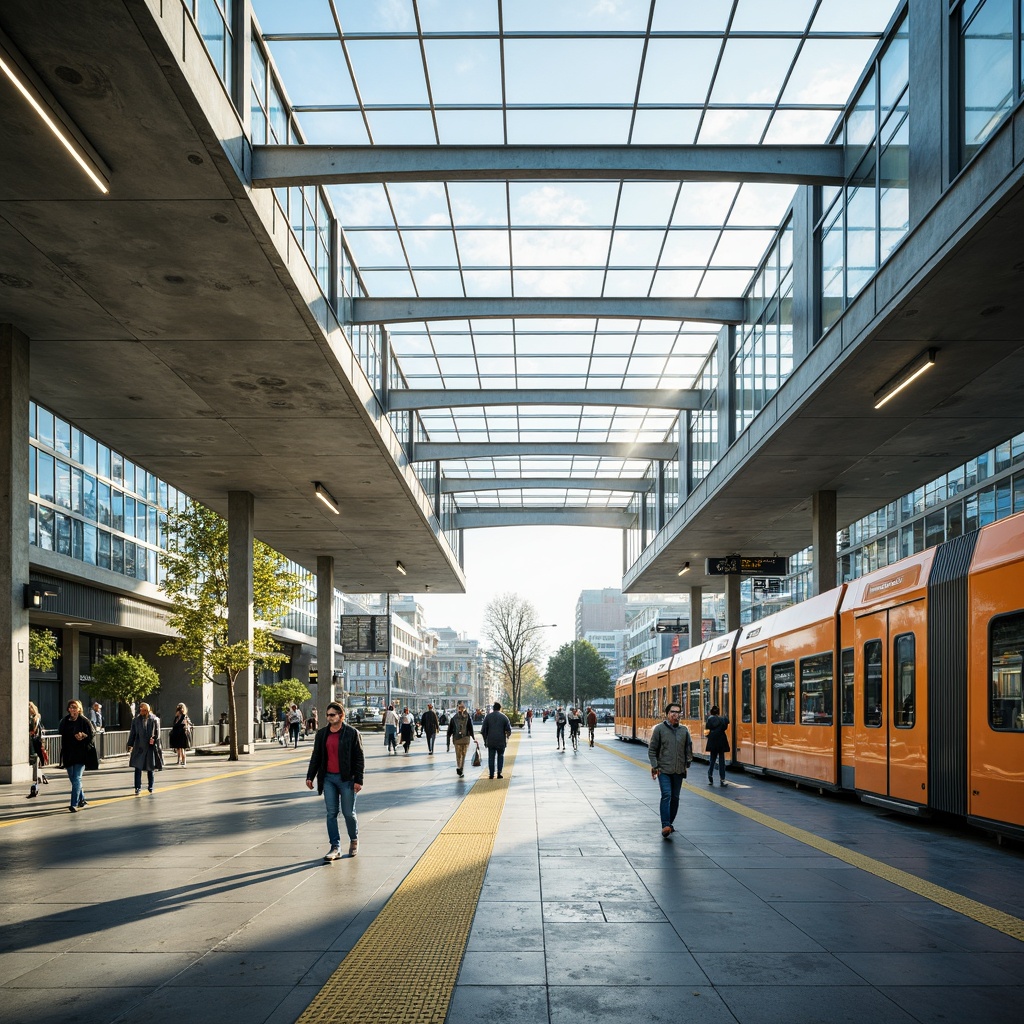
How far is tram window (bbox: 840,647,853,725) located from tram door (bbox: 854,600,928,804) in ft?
1.08

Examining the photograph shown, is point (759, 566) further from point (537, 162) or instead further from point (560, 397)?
point (537, 162)

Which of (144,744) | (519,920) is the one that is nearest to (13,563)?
(144,744)

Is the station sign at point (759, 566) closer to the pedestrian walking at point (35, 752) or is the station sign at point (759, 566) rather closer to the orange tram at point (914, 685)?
the orange tram at point (914, 685)

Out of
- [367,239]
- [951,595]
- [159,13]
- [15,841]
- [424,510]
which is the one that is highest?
[367,239]

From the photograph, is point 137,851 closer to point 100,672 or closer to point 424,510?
point 100,672

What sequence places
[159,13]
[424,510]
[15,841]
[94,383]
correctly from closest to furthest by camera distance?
1. [159,13]
2. [15,841]
3. [94,383]
4. [424,510]

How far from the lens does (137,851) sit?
11.5m

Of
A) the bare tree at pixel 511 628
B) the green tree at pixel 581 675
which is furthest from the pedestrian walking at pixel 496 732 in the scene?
the green tree at pixel 581 675

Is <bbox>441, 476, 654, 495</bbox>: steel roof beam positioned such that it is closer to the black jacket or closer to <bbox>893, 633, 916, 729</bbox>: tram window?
<bbox>893, 633, 916, 729</bbox>: tram window

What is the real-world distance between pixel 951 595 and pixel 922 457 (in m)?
14.2

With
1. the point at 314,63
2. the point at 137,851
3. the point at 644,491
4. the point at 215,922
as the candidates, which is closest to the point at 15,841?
the point at 137,851

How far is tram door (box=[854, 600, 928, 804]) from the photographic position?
1345cm

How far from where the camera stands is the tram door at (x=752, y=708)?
73.2 ft

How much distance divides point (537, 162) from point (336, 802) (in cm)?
1073
